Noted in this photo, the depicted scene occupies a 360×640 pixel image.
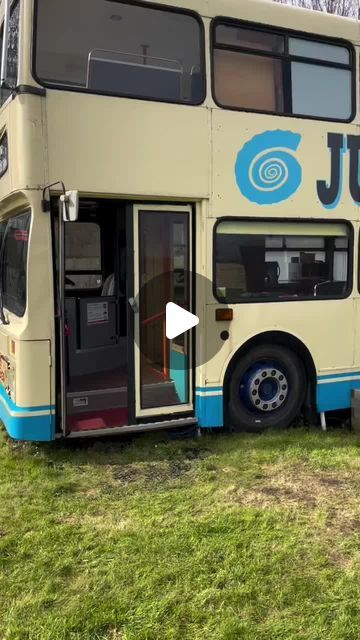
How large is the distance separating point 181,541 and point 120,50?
3589mm

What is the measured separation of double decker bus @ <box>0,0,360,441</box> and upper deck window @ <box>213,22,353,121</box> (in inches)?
0.5

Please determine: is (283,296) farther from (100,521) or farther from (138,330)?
(100,521)

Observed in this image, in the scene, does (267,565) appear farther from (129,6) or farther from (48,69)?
(129,6)

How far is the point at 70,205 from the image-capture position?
4.17m

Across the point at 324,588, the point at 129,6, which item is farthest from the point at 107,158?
the point at 324,588

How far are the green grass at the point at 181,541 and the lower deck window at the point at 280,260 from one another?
1.34m

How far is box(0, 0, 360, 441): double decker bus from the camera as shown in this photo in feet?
14.7

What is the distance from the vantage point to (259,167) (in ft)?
16.8

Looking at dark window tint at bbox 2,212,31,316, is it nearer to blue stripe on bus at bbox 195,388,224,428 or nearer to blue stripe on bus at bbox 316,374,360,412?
blue stripe on bus at bbox 195,388,224,428


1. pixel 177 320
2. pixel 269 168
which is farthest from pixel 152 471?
pixel 269 168

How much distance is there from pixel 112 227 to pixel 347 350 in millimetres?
2842

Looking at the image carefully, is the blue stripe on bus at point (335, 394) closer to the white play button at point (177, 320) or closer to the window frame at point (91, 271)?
the white play button at point (177, 320)

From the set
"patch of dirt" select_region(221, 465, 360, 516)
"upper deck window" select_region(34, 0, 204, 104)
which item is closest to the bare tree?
"upper deck window" select_region(34, 0, 204, 104)

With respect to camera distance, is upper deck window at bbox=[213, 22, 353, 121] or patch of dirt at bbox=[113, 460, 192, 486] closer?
patch of dirt at bbox=[113, 460, 192, 486]
